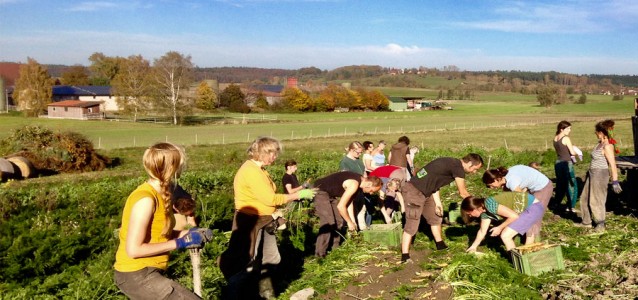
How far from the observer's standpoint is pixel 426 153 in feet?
70.9

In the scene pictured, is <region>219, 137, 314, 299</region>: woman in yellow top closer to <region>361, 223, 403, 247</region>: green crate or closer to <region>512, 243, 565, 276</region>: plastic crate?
<region>512, 243, 565, 276</region>: plastic crate

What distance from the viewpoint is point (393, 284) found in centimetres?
707

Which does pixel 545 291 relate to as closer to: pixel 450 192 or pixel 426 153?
pixel 450 192

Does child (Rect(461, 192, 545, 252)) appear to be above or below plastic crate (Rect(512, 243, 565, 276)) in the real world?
above

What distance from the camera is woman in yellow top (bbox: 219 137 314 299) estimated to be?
18.7 feet

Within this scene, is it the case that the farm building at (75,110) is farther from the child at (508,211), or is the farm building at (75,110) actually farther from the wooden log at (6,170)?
the child at (508,211)

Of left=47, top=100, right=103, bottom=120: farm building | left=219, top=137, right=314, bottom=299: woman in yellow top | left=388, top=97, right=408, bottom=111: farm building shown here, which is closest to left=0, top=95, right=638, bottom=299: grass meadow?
left=219, top=137, right=314, bottom=299: woman in yellow top

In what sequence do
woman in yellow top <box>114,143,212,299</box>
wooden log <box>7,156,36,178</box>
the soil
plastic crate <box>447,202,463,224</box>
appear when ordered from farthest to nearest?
wooden log <box>7,156,36,178</box> < plastic crate <box>447,202,463,224</box> < the soil < woman in yellow top <box>114,143,212,299</box>

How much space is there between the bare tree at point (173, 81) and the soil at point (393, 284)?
180ft

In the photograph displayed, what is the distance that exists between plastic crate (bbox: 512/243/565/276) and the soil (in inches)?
39.0

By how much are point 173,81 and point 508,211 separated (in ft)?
186

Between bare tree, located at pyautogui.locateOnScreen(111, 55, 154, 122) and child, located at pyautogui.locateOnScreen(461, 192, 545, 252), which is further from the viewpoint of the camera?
bare tree, located at pyautogui.locateOnScreen(111, 55, 154, 122)

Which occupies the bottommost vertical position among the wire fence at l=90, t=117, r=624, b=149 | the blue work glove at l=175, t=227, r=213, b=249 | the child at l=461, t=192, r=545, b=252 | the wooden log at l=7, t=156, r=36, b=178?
the wire fence at l=90, t=117, r=624, b=149

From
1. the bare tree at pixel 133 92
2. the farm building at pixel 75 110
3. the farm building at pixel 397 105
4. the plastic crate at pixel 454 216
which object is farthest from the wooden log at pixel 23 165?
the farm building at pixel 397 105
